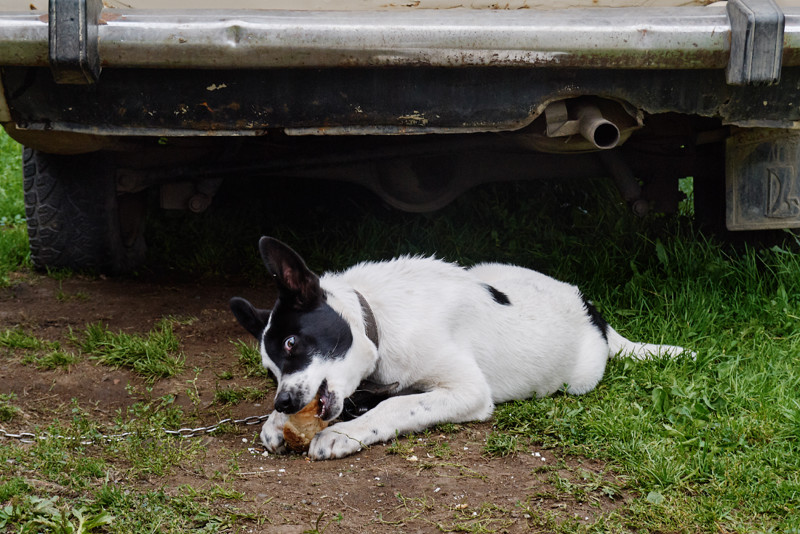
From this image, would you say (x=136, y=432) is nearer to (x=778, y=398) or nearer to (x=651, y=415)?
(x=651, y=415)

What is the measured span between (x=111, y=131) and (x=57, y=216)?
136 cm

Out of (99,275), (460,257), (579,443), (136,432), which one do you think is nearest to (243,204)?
(99,275)

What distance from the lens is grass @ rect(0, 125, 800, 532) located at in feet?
8.06

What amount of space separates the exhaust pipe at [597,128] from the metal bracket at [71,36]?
1718 mm

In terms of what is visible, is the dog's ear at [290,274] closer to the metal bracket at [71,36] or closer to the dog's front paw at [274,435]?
the dog's front paw at [274,435]

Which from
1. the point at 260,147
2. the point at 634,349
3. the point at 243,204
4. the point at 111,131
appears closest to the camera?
the point at 111,131

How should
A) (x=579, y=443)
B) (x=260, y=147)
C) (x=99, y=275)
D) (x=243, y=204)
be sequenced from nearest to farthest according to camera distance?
(x=579, y=443) < (x=260, y=147) < (x=99, y=275) < (x=243, y=204)

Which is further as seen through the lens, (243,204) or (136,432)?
(243,204)

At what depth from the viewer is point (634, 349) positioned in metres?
3.65

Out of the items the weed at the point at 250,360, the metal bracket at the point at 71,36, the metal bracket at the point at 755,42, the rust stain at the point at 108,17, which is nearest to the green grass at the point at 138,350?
the weed at the point at 250,360

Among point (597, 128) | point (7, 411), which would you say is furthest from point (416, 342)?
point (7, 411)

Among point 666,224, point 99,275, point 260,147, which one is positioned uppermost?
point 260,147

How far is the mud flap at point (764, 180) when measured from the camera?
371 cm

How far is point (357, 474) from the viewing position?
8.86ft
